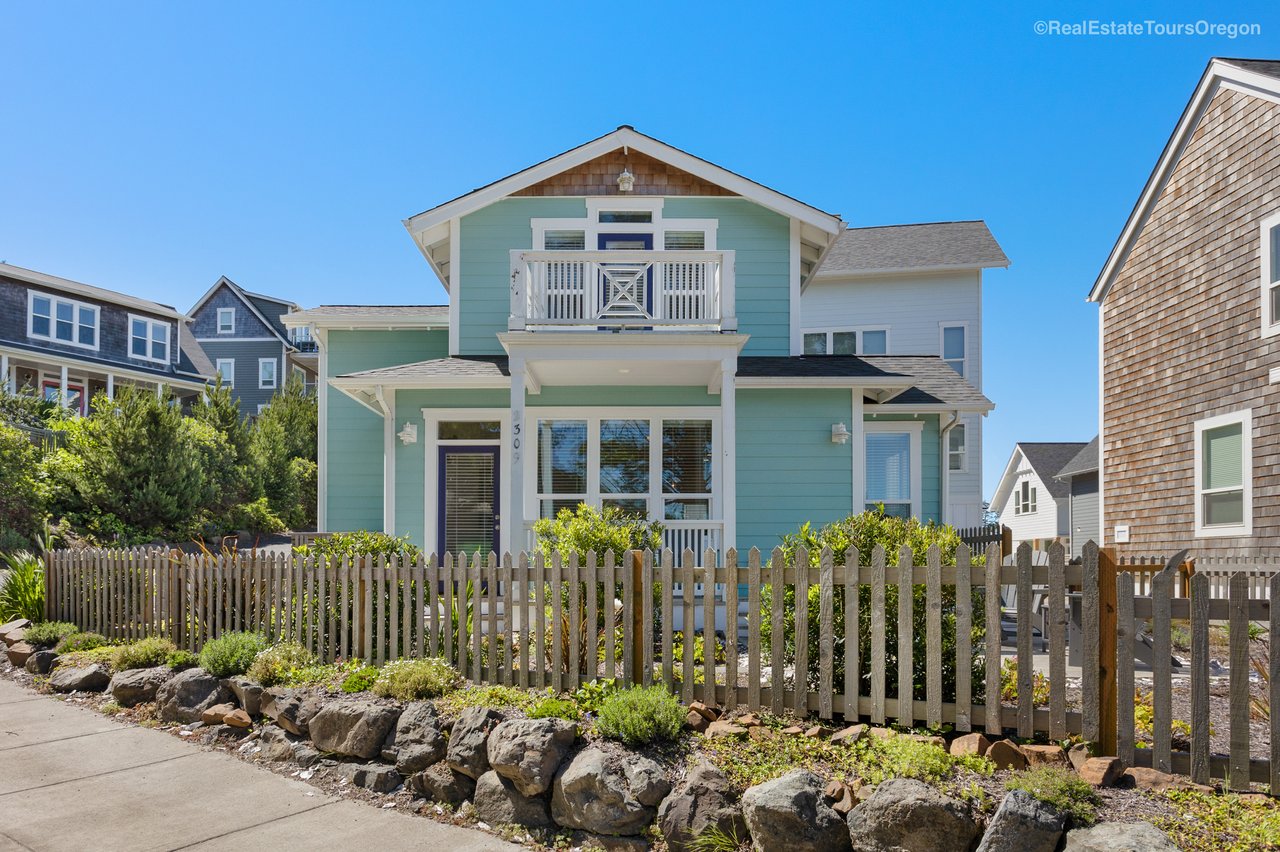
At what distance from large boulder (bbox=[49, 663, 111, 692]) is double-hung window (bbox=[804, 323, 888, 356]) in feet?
54.8

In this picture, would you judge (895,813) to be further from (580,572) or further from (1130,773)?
(580,572)

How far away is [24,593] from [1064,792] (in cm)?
1157

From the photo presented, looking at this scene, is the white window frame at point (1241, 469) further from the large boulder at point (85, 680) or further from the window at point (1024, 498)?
the window at point (1024, 498)

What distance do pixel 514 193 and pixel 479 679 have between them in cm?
919

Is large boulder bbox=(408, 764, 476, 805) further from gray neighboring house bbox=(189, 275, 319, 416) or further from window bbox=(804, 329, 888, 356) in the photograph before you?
gray neighboring house bbox=(189, 275, 319, 416)

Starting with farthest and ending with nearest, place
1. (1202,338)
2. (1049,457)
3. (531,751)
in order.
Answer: (1049,457) < (1202,338) < (531,751)

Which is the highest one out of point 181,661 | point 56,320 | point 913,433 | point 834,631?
point 56,320

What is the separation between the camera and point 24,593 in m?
10.5

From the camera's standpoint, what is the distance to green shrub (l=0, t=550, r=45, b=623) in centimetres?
1051

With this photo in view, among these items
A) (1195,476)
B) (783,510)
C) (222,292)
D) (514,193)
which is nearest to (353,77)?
(514,193)

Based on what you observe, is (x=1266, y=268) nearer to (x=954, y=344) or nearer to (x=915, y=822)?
(x=954, y=344)

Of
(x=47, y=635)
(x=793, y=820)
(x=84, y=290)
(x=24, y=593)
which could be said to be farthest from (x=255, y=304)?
(x=793, y=820)

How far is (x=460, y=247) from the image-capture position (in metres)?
13.9

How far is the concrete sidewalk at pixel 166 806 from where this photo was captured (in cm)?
486
